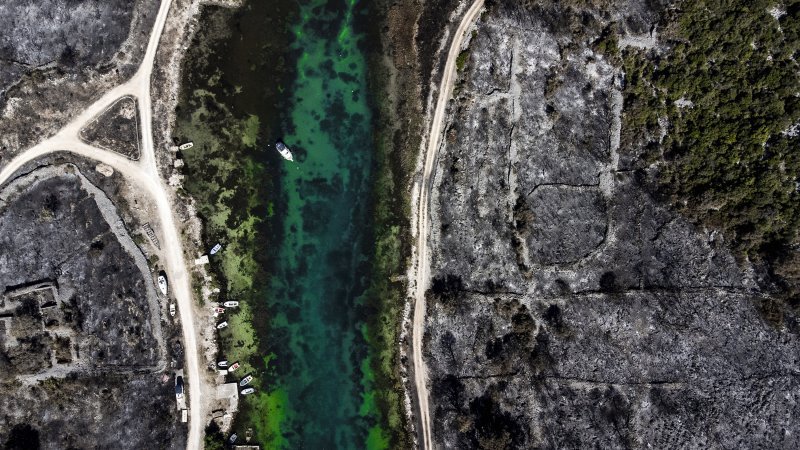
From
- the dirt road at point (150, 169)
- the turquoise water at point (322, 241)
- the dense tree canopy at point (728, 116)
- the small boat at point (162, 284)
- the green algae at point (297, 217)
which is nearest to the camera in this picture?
the dense tree canopy at point (728, 116)

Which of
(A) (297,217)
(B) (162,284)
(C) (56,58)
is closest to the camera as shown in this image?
(C) (56,58)

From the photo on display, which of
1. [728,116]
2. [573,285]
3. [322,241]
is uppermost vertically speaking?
[728,116]

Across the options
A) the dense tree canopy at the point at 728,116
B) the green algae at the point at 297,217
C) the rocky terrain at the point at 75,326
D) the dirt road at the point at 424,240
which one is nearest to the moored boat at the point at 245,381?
the green algae at the point at 297,217

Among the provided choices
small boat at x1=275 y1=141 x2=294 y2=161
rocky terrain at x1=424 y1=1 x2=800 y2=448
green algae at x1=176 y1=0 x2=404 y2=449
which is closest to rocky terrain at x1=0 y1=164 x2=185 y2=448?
green algae at x1=176 y1=0 x2=404 y2=449

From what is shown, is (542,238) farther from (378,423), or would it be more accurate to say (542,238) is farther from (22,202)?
(22,202)

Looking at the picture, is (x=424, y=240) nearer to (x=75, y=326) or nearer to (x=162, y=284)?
(x=162, y=284)

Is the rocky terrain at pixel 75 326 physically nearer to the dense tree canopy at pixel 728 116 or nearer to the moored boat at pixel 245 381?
the moored boat at pixel 245 381

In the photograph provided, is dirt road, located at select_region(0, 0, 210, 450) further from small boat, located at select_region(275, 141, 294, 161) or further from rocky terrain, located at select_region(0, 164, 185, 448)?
small boat, located at select_region(275, 141, 294, 161)

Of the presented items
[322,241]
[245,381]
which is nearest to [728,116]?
[322,241]
